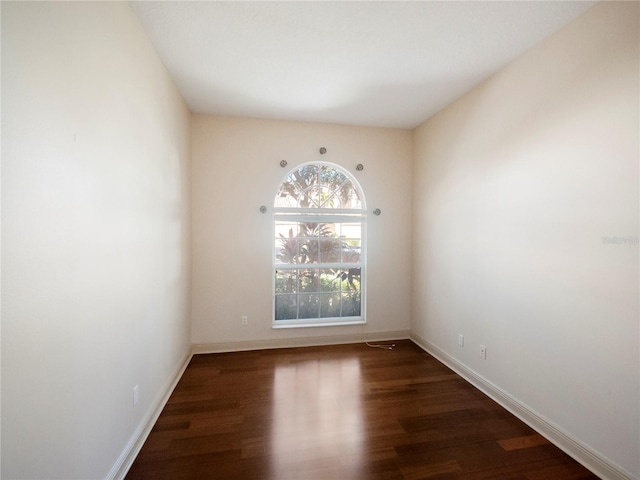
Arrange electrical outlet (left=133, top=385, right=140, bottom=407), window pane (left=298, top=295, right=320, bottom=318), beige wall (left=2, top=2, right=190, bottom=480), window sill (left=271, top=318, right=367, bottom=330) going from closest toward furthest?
beige wall (left=2, top=2, right=190, bottom=480)
electrical outlet (left=133, top=385, right=140, bottom=407)
window sill (left=271, top=318, right=367, bottom=330)
window pane (left=298, top=295, right=320, bottom=318)

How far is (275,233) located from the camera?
10.3 feet

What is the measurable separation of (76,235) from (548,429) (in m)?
2.86

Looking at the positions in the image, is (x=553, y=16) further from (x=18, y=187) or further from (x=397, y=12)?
(x=18, y=187)

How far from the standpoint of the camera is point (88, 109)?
1.15m

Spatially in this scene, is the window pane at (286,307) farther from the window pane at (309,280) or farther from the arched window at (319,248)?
the window pane at (309,280)

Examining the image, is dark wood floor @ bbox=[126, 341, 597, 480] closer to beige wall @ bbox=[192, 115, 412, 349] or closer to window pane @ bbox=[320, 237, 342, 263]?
beige wall @ bbox=[192, 115, 412, 349]

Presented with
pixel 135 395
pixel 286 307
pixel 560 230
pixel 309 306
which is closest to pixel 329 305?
pixel 309 306

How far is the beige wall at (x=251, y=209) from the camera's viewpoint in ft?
9.58

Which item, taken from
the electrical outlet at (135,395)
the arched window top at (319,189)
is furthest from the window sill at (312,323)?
the electrical outlet at (135,395)

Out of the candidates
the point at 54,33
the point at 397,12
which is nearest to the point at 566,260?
the point at 397,12

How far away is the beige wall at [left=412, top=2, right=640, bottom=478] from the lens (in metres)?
1.38

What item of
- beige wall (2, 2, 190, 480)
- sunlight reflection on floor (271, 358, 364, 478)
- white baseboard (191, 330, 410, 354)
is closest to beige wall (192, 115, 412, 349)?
white baseboard (191, 330, 410, 354)

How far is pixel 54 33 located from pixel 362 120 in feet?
8.59

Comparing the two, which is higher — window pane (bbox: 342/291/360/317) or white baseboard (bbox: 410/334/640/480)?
window pane (bbox: 342/291/360/317)
